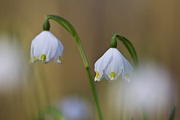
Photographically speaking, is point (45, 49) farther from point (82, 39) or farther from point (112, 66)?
point (82, 39)

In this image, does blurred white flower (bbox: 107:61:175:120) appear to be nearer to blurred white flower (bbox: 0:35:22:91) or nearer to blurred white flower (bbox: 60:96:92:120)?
blurred white flower (bbox: 60:96:92:120)

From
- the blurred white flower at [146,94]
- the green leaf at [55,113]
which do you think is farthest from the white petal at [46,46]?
the blurred white flower at [146,94]

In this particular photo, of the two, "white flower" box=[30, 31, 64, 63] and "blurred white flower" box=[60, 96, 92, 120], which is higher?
"white flower" box=[30, 31, 64, 63]

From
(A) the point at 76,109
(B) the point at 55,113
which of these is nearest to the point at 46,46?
(B) the point at 55,113

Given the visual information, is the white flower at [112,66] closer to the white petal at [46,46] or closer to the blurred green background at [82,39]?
the white petal at [46,46]

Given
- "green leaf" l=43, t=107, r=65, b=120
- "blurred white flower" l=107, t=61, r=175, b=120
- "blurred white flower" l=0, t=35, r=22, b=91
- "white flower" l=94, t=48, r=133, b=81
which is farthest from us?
"blurred white flower" l=0, t=35, r=22, b=91

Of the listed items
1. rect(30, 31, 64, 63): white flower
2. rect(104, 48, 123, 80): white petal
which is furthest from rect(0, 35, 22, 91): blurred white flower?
rect(104, 48, 123, 80): white petal
